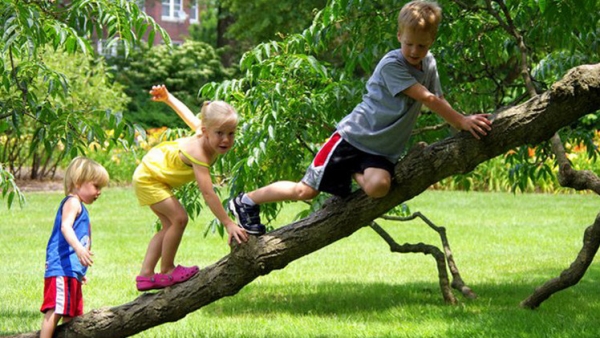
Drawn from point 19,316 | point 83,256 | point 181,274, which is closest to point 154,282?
point 181,274

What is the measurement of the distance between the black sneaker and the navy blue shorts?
38cm

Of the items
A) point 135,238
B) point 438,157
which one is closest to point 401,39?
point 438,157

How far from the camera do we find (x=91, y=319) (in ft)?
19.0

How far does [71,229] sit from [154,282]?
0.58m

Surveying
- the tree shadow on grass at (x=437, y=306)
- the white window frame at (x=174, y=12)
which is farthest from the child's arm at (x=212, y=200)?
the white window frame at (x=174, y=12)

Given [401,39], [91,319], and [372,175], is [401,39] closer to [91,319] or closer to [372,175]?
[372,175]

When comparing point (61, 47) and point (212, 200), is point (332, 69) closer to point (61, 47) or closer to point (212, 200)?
point (61, 47)

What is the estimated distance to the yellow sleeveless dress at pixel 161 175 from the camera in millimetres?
5449

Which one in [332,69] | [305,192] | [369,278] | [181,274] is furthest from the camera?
[369,278]

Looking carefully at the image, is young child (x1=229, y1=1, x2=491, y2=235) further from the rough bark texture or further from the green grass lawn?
the rough bark texture

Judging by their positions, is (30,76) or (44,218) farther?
(44,218)

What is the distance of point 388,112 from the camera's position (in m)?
5.18

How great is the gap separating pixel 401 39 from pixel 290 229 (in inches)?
49.9

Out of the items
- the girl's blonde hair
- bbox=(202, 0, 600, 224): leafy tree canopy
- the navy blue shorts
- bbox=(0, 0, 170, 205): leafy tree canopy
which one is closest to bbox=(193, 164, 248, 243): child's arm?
the girl's blonde hair
